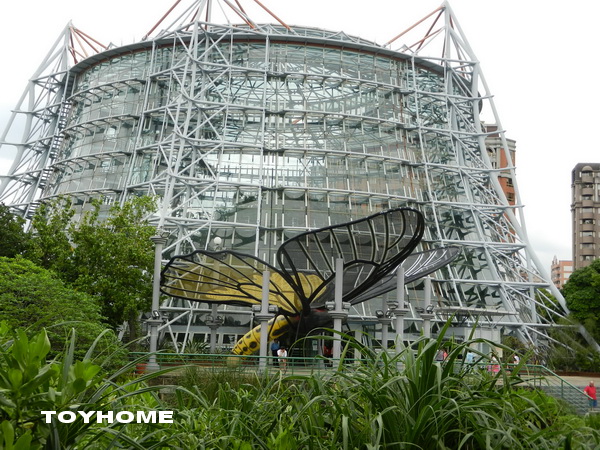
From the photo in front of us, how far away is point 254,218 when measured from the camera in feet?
166

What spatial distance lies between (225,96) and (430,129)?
662 inches

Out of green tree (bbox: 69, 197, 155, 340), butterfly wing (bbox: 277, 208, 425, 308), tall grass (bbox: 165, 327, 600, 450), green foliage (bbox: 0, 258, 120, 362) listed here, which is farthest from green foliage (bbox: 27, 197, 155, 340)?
tall grass (bbox: 165, 327, 600, 450)

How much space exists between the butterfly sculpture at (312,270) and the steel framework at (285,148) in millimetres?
11625

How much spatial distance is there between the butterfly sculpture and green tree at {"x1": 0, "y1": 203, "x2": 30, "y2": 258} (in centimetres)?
1204

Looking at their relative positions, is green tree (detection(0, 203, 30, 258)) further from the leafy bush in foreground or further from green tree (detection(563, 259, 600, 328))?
green tree (detection(563, 259, 600, 328))

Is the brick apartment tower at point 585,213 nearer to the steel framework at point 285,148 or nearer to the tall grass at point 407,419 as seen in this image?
the steel framework at point 285,148

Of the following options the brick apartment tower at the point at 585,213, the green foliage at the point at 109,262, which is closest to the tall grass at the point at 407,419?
the green foliage at the point at 109,262

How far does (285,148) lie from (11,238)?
68.0ft

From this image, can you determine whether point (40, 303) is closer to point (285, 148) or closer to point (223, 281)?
point (223, 281)

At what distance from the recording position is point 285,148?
52281mm

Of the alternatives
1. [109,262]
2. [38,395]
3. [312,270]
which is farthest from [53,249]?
[38,395]

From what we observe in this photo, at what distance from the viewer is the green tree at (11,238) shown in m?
40.8

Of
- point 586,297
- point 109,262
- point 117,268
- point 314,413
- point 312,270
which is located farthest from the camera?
point 586,297

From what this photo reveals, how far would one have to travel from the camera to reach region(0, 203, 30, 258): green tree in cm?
4084
